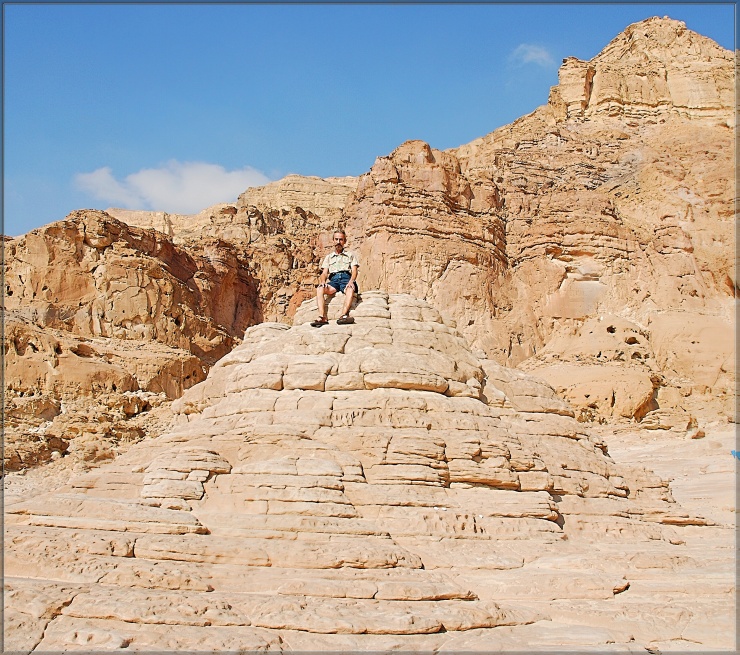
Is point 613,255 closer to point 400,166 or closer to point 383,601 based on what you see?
point 400,166

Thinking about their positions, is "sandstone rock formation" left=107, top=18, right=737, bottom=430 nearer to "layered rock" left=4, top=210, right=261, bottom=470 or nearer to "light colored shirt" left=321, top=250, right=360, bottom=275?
"layered rock" left=4, top=210, right=261, bottom=470

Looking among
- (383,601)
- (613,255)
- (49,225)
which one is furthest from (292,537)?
(613,255)

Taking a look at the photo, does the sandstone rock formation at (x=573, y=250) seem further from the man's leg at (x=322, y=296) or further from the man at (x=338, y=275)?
the man's leg at (x=322, y=296)

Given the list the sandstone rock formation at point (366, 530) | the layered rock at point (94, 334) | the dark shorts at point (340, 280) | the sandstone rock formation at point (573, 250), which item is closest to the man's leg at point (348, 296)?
the sandstone rock formation at point (366, 530)

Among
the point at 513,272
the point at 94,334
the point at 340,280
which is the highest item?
the point at 513,272

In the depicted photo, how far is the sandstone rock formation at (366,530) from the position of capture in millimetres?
7766

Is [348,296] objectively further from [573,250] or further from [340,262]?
[573,250]

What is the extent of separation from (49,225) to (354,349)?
27673 millimetres

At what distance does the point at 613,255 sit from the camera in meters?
39.9

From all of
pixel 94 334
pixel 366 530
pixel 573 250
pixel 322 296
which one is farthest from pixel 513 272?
pixel 366 530

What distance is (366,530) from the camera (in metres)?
9.48

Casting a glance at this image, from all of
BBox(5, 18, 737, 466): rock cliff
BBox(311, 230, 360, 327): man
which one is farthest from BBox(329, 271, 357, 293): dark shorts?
BBox(5, 18, 737, 466): rock cliff

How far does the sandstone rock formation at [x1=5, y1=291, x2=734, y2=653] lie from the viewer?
306 inches

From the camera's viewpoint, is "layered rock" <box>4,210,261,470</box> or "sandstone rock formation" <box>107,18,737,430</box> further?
"sandstone rock formation" <box>107,18,737,430</box>
